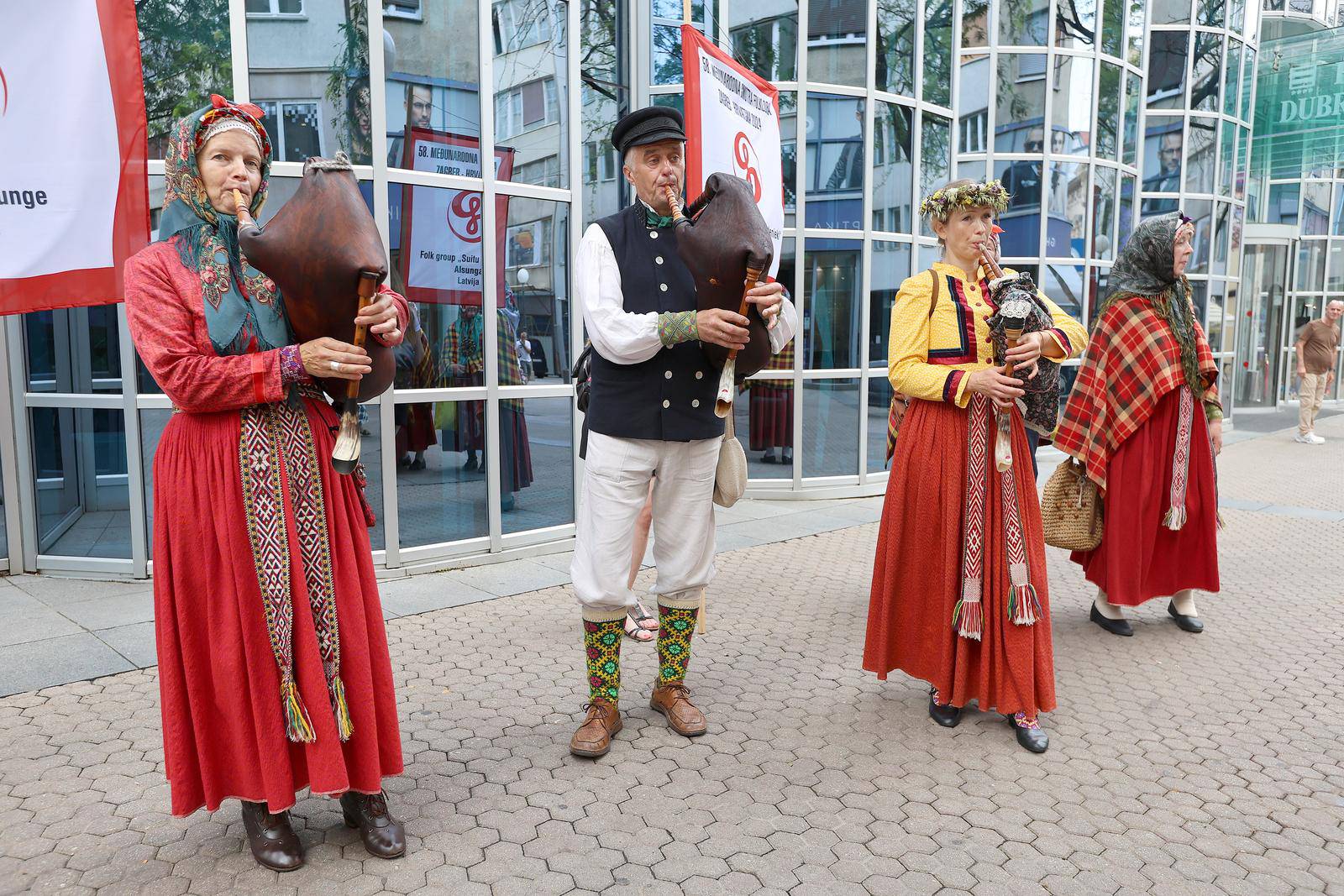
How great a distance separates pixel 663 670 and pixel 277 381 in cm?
184

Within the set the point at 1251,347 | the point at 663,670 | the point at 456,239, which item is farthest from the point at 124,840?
the point at 1251,347

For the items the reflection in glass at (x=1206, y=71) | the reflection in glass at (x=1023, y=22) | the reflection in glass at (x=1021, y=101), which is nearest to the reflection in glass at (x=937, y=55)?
the reflection in glass at (x=1021, y=101)

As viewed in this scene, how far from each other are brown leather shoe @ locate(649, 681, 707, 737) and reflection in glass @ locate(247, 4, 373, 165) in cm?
347

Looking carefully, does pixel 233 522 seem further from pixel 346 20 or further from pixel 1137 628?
pixel 1137 628

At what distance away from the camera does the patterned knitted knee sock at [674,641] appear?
3559 millimetres

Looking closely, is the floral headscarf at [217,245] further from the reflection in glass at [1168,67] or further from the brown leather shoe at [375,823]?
the reflection in glass at [1168,67]

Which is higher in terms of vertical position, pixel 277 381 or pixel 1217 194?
pixel 1217 194

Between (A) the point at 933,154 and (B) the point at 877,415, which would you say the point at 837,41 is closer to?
(A) the point at 933,154

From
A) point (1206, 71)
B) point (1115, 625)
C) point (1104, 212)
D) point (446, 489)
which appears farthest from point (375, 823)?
point (1206, 71)

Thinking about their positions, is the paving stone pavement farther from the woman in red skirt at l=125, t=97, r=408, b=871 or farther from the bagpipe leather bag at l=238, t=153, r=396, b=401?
the bagpipe leather bag at l=238, t=153, r=396, b=401

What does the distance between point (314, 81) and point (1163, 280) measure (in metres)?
4.48

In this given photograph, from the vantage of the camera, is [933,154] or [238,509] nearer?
[238,509]

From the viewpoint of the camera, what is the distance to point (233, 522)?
2.47 m

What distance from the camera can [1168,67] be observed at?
1339 cm
